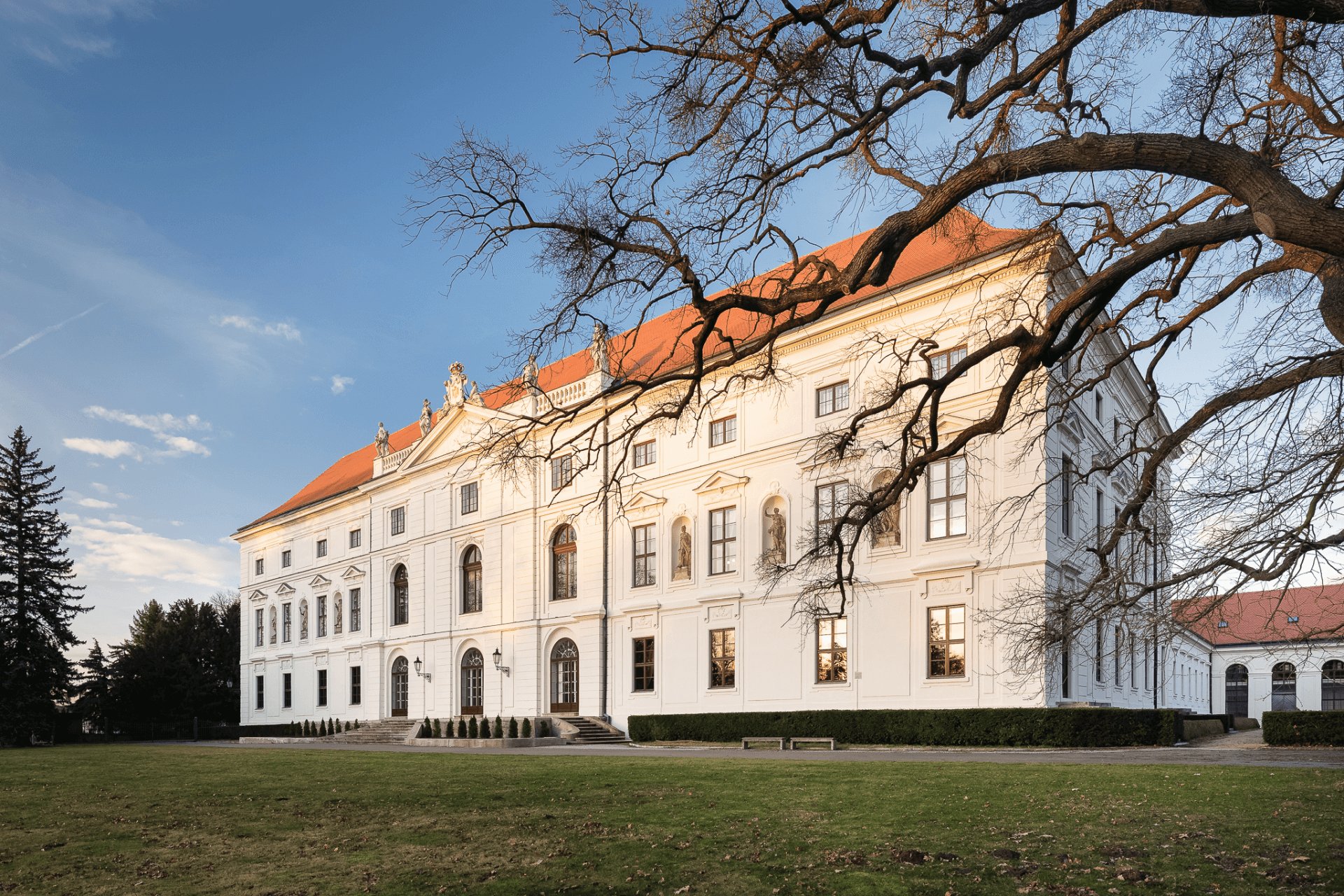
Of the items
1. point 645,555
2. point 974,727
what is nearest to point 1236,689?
point 645,555

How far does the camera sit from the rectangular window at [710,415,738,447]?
32.2 meters

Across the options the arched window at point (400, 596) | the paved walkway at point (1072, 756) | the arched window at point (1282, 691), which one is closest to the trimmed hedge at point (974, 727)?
the paved walkway at point (1072, 756)

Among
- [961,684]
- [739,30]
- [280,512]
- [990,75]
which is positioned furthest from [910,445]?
[280,512]

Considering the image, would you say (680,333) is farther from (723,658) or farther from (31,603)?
(31,603)

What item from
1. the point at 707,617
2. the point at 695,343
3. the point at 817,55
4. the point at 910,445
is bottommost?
the point at 707,617

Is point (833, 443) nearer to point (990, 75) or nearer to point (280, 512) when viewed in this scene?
point (990, 75)

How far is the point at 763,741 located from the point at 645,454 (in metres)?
11.5

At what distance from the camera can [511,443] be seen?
10.8 m

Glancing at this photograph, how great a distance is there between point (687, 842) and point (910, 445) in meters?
4.40

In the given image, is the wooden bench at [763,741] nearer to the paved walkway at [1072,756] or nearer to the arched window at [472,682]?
the paved walkway at [1072,756]

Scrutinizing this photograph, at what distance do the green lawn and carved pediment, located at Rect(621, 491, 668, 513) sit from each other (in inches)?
714

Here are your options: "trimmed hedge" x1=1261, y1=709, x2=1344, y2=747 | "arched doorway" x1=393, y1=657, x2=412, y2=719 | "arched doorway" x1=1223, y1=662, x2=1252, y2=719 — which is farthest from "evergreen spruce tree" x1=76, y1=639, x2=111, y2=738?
"arched doorway" x1=1223, y1=662, x2=1252, y2=719

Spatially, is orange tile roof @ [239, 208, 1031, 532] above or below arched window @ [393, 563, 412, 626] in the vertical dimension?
above

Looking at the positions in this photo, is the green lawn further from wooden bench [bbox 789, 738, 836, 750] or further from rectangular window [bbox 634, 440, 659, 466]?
rectangular window [bbox 634, 440, 659, 466]
